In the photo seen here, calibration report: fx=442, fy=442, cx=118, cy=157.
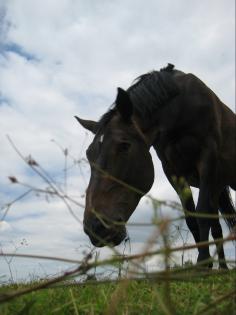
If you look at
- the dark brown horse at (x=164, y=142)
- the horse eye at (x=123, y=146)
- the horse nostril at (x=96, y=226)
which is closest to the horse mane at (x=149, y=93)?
the dark brown horse at (x=164, y=142)

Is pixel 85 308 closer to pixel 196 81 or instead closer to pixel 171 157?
pixel 171 157

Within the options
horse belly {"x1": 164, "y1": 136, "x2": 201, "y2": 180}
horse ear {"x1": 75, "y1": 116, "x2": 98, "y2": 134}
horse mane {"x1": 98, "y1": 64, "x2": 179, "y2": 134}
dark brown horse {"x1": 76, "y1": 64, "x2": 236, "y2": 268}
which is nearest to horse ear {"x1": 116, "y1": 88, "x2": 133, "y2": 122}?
dark brown horse {"x1": 76, "y1": 64, "x2": 236, "y2": 268}

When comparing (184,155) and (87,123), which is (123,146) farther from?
(87,123)

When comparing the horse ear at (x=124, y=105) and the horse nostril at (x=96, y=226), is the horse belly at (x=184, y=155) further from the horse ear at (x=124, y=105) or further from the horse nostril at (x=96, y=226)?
the horse nostril at (x=96, y=226)

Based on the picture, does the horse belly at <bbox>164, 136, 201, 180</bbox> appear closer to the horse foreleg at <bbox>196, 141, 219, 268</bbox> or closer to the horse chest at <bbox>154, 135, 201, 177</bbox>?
the horse chest at <bbox>154, 135, 201, 177</bbox>

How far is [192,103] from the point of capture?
16.3ft

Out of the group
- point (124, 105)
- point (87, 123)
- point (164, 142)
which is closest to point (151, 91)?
point (124, 105)

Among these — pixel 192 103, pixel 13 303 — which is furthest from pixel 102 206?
pixel 13 303

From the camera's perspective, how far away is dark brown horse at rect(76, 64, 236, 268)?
430 centimetres

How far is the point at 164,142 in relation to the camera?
497 centimetres

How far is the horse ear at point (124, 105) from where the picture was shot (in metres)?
4.39

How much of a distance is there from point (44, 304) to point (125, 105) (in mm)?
2861

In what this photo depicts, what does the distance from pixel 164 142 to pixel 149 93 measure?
0.59 metres

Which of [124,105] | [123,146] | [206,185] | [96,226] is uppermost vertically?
[124,105]
